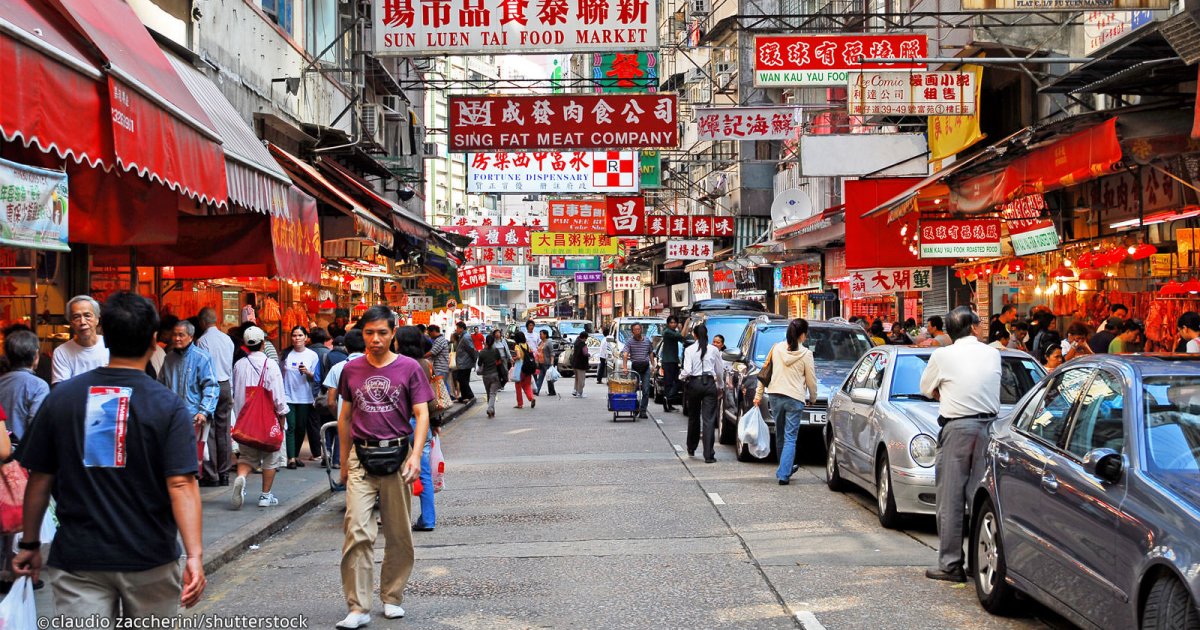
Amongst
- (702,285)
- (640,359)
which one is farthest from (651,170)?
(702,285)

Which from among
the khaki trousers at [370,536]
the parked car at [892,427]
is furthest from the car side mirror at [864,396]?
the khaki trousers at [370,536]

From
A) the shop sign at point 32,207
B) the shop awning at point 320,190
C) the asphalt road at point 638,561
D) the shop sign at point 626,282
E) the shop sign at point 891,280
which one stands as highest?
the shop awning at point 320,190

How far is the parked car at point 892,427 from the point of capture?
33.0ft

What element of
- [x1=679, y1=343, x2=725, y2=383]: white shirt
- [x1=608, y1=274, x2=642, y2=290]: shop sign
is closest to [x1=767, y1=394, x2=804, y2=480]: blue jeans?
[x1=679, y1=343, x2=725, y2=383]: white shirt

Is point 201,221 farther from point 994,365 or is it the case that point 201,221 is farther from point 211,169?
point 994,365

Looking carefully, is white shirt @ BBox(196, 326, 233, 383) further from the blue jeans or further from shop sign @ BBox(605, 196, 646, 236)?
shop sign @ BBox(605, 196, 646, 236)

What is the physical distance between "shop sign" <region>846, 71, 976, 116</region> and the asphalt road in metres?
4.73

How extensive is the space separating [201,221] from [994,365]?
793 cm

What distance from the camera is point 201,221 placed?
1287 cm

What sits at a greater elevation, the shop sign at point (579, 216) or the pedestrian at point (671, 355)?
the shop sign at point (579, 216)

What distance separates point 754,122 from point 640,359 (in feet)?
15.9

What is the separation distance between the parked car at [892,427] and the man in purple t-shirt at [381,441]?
4.33 meters

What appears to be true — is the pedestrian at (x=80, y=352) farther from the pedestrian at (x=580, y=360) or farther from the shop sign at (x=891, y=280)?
the pedestrian at (x=580, y=360)

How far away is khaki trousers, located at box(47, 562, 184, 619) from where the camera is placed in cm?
442
